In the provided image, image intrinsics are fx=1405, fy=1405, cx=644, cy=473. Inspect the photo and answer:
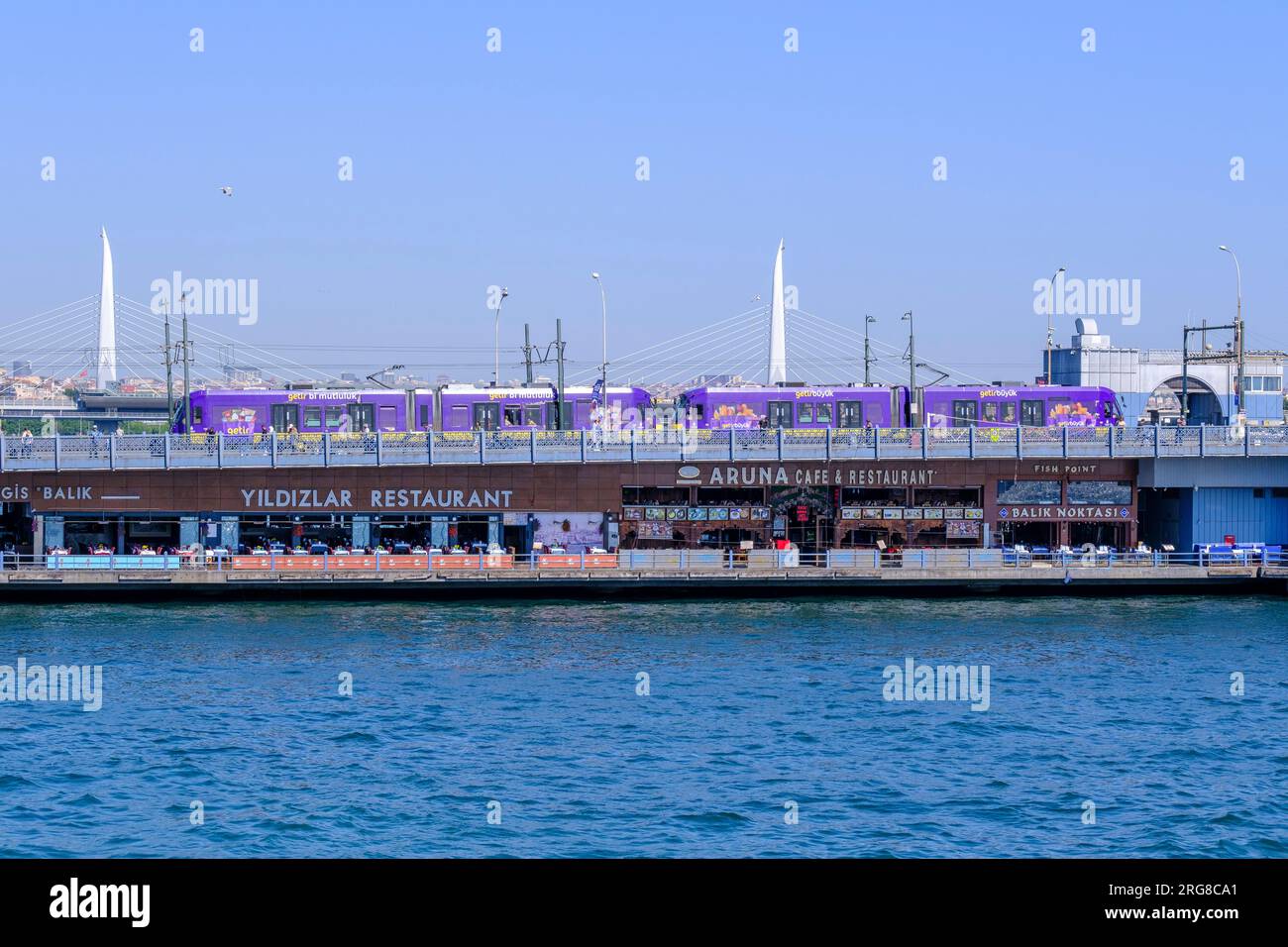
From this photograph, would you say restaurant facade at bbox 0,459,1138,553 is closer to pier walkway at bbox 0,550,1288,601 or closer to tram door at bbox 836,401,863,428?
tram door at bbox 836,401,863,428

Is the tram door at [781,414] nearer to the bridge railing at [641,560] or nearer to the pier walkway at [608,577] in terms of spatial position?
the bridge railing at [641,560]

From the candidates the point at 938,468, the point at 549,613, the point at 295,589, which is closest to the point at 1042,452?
the point at 938,468

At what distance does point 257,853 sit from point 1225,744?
72.4ft

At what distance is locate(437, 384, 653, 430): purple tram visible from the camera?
61.0 meters

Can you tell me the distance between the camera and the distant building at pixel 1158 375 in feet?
275

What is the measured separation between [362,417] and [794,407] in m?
18.8

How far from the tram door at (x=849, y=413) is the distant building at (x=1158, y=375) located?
1037 inches

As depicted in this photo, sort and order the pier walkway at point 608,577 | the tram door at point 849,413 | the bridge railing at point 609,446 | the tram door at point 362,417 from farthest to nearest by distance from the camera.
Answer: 1. the tram door at point 849,413
2. the tram door at point 362,417
3. the bridge railing at point 609,446
4. the pier walkway at point 608,577

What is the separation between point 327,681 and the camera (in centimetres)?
3966

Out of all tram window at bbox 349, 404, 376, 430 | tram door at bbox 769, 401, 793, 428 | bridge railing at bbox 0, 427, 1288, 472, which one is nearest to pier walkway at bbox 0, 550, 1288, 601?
bridge railing at bbox 0, 427, 1288, 472

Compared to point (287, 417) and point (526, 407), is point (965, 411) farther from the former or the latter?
point (287, 417)

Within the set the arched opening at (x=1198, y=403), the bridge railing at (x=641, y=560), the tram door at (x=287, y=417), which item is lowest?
the bridge railing at (x=641, y=560)

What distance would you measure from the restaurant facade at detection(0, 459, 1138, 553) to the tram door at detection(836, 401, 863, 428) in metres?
2.76

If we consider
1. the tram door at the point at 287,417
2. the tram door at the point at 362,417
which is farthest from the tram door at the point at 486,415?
the tram door at the point at 287,417
